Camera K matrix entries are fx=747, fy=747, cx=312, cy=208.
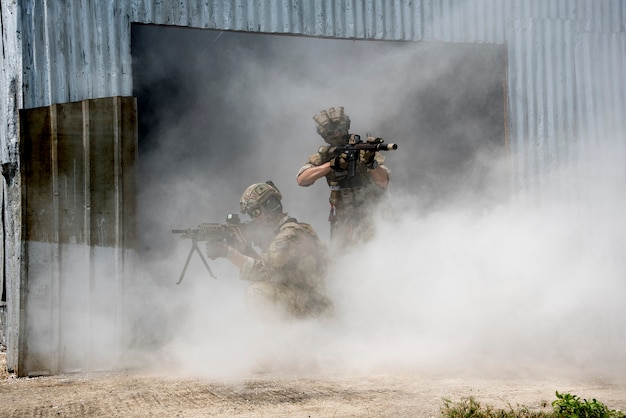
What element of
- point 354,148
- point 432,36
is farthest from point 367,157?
point 432,36

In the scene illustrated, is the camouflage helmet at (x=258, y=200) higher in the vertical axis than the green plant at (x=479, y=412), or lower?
higher

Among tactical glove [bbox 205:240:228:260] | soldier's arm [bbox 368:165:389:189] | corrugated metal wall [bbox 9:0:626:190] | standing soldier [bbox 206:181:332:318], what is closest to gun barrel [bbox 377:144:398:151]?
soldier's arm [bbox 368:165:389:189]

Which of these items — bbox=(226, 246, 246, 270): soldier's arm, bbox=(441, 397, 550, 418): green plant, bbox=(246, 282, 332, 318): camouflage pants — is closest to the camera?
bbox=(441, 397, 550, 418): green plant

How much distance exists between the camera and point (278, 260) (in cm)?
793

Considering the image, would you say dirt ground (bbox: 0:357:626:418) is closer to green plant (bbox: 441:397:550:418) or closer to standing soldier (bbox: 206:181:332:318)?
green plant (bbox: 441:397:550:418)

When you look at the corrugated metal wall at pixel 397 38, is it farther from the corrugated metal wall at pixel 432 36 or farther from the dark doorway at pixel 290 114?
the dark doorway at pixel 290 114

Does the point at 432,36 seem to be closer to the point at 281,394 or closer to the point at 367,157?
the point at 367,157

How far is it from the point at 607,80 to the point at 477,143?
2.26 metres

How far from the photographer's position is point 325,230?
342 inches

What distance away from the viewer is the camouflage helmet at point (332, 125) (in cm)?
871

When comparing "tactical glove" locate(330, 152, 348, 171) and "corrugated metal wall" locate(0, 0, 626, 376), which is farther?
"tactical glove" locate(330, 152, 348, 171)

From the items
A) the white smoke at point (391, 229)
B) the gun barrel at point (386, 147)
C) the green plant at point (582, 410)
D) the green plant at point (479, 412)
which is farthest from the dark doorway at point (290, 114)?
the green plant at point (582, 410)

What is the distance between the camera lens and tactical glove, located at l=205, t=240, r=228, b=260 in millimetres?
8062

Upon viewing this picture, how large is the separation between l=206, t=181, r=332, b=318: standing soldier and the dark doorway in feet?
0.92
